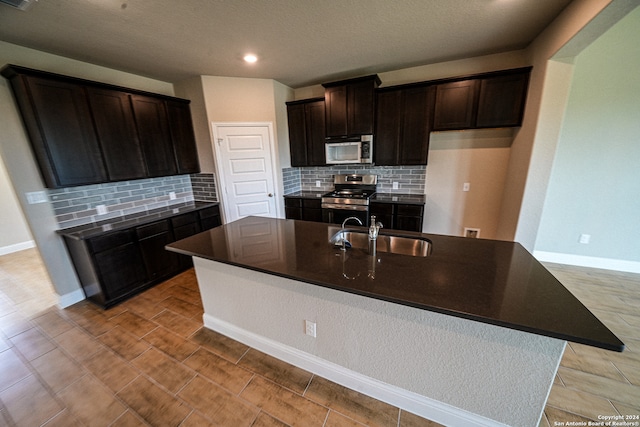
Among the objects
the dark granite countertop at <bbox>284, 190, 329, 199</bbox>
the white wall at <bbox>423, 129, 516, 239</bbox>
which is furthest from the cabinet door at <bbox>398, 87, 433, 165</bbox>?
the dark granite countertop at <bbox>284, 190, 329, 199</bbox>

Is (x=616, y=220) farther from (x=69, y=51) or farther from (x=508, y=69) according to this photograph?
(x=69, y=51)

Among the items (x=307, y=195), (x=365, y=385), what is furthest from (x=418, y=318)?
(x=307, y=195)

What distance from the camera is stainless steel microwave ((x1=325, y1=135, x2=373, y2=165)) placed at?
10.9ft

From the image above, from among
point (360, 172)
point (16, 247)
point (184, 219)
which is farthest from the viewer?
point (16, 247)

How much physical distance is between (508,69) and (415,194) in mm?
1791

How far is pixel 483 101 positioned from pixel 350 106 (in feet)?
5.44

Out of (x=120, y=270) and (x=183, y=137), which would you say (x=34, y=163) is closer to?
(x=120, y=270)

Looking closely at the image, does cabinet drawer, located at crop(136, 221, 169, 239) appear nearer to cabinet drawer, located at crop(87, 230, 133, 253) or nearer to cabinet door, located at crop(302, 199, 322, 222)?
cabinet drawer, located at crop(87, 230, 133, 253)

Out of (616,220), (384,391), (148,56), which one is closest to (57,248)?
(148,56)

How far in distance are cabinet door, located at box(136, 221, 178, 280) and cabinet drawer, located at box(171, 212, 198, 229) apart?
9cm

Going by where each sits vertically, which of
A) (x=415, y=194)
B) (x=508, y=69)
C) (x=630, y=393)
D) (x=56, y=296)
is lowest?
(x=630, y=393)

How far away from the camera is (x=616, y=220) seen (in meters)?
2.73

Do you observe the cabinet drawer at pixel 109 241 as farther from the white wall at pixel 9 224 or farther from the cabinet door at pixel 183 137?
the white wall at pixel 9 224

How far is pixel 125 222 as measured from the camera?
8.65 feet
